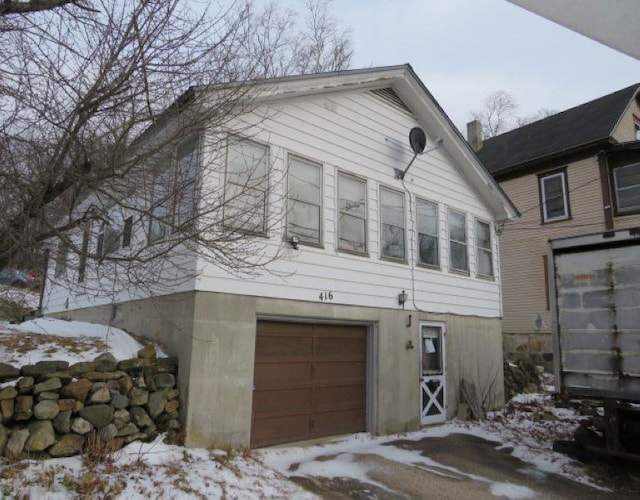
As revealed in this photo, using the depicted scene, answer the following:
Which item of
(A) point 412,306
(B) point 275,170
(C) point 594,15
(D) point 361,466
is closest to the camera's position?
(C) point 594,15

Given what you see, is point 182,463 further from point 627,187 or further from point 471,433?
point 627,187

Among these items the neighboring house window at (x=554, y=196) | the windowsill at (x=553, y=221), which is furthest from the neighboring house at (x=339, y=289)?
the neighboring house window at (x=554, y=196)

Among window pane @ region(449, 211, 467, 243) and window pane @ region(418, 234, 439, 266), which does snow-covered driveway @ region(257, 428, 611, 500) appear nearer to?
window pane @ region(418, 234, 439, 266)

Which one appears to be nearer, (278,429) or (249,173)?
(249,173)

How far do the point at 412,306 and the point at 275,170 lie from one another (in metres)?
4.12

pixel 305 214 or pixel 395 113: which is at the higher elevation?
pixel 395 113

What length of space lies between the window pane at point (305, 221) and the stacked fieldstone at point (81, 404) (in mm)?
3097

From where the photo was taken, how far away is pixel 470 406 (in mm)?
10750

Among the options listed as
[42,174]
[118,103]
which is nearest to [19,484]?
[42,174]

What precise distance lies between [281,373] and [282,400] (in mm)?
425

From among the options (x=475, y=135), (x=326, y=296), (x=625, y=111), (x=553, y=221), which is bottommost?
(x=326, y=296)

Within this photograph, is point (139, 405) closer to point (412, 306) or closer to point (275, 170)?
point (275, 170)

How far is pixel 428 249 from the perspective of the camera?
10836 mm

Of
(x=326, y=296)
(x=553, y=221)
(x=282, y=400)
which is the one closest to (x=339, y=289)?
(x=326, y=296)
